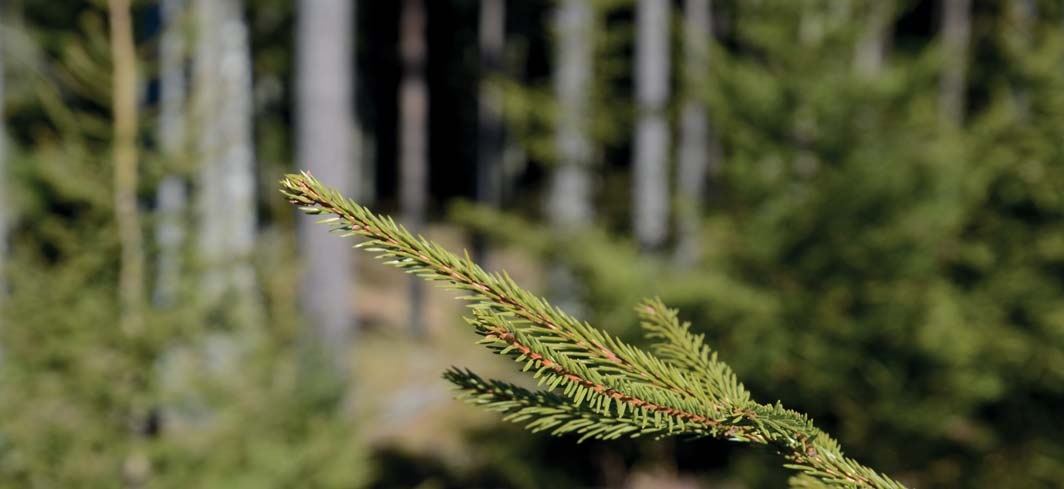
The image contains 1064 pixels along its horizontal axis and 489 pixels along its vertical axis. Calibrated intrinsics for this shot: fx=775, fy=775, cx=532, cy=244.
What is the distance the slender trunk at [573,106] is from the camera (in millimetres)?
10781

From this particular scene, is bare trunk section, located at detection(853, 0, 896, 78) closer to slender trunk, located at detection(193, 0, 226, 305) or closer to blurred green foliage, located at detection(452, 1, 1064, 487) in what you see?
blurred green foliage, located at detection(452, 1, 1064, 487)

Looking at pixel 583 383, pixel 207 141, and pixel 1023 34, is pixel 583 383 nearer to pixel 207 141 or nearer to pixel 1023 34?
pixel 207 141

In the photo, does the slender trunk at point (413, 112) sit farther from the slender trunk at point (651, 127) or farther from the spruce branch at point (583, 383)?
the spruce branch at point (583, 383)

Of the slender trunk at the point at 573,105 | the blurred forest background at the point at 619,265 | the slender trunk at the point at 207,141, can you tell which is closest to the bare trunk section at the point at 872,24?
the blurred forest background at the point at 619,265

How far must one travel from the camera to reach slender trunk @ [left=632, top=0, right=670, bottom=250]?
10.5m

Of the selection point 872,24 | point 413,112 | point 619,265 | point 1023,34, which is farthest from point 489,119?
point 1023,34

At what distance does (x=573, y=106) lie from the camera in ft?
35.4

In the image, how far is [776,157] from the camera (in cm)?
574

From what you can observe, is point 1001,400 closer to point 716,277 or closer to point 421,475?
point 716,277

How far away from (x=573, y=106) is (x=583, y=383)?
10.1m

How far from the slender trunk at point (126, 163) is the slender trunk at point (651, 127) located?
7.26 metres

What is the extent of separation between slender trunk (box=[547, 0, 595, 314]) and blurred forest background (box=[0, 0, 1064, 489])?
31 cm

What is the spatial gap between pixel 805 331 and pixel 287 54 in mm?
15458

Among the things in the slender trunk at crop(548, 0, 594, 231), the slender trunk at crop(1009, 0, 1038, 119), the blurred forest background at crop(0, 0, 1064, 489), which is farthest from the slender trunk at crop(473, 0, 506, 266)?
the slender trunk at crop(1009, 0, 1038, 119)
